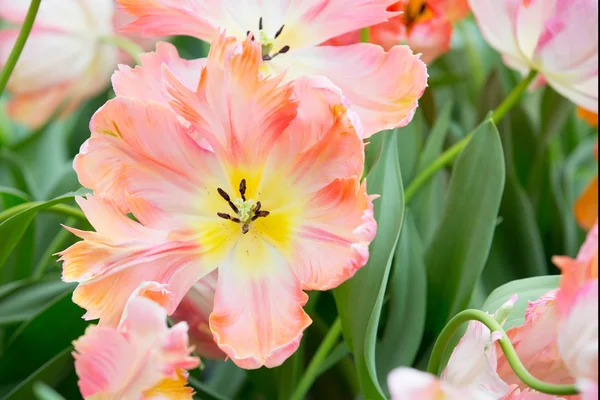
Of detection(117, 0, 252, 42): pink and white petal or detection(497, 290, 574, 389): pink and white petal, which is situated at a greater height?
detection(117, 0, 252, 42): pink and white petal

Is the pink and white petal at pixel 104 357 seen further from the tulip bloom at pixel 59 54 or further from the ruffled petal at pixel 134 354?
the tulip bloom at pixel 59 54

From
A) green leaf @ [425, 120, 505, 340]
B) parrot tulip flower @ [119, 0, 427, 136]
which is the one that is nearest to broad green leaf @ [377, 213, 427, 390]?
green leaf @ [425, 120, 505, 340]

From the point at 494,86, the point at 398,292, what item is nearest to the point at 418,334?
the point at 398,292

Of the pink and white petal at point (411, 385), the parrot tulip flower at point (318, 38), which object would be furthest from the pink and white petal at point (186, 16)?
the pink and white petal at point (411, 385)

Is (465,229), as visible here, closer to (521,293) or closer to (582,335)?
(521,293)

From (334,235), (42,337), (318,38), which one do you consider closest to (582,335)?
(334,235)

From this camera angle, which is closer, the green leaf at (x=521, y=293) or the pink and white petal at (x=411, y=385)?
the pink and white petal at (x=411, y=385)

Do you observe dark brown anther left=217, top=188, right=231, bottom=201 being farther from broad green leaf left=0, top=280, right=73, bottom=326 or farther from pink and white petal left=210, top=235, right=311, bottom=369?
broad green leaf left=0, top=280, right=73, bottom=326
